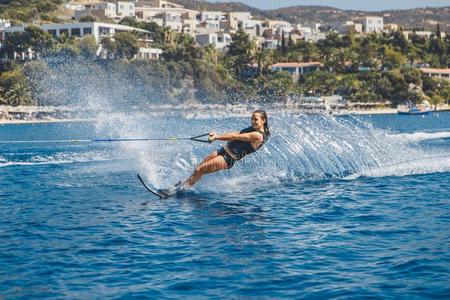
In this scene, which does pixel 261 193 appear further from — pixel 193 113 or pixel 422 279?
pixel 193 113

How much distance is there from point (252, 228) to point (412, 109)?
9882 centimetres

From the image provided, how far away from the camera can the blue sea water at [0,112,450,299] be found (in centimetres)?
877

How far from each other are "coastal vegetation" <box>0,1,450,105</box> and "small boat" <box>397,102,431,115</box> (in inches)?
110

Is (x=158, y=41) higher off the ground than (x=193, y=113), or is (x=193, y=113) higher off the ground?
(x=158, y=41)

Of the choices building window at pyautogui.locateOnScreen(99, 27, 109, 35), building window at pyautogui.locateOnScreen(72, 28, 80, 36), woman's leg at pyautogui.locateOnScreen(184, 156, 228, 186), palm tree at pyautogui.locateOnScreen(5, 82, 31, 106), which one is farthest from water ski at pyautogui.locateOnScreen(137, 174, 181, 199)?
building window at pyautogui.locateOnScreen(99, 27, 109, 35)

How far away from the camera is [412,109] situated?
349ft

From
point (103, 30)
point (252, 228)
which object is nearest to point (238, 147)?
point (252, 228)

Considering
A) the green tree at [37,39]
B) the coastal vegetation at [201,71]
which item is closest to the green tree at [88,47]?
the coastal vegetation at [201,71]

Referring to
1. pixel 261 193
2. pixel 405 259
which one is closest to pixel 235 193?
pixel 261 193

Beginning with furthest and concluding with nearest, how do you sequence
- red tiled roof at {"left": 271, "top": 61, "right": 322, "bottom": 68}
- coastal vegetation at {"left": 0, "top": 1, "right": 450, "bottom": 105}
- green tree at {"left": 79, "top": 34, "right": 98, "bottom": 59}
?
red tiled roof at {"left": 271, "top": 61, "right": 322, "bottom": 68}
green tree at {"left": 79, "top": 34, "right": 98, "bottom": 59}
coastal vegetation at {"left": 0, "top": 1, "right": 450, "bottom": 105}

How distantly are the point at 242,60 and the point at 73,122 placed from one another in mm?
44181

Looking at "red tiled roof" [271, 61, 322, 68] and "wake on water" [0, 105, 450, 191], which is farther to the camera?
"red tiled roof" [271, 61, 322, 68]

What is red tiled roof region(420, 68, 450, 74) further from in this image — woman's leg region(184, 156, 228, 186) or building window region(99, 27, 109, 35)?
woman's leg region(184, 156, 228, 186)

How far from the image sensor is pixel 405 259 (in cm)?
973
